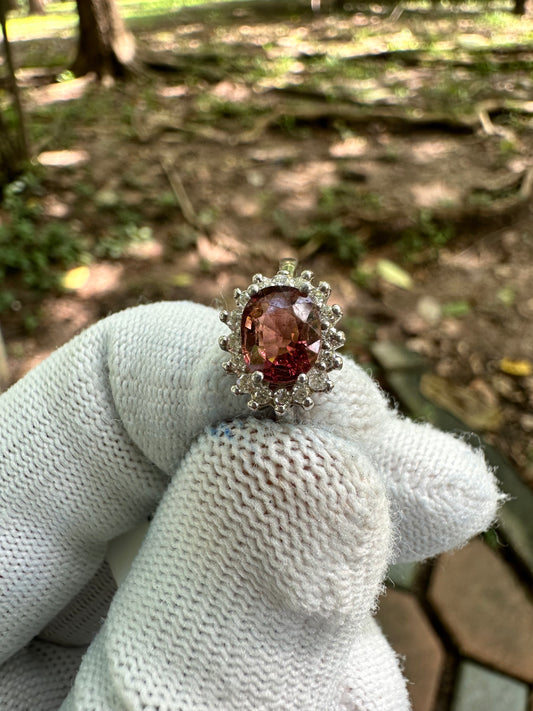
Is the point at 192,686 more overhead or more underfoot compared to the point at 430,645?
more overhead

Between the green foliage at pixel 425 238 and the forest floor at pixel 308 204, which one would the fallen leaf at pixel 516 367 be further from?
the green foliage at pixel 425 238

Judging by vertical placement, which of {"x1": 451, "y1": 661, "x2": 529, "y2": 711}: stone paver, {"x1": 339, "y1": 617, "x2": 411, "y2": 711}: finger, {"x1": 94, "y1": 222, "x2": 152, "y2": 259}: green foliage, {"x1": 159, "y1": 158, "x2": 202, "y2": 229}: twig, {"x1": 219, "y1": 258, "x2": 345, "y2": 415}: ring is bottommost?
{"x1": 451, "y1": 661, "x2": 529, "y2": 711}: stone paver

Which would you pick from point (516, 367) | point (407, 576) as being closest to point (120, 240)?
point (516, 367)

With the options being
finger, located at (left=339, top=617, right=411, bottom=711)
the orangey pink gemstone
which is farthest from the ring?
finger, located at (left=339, top=617, right=411, bottom=711)

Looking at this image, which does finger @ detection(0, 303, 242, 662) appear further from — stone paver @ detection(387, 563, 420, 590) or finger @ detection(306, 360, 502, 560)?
stone paver @ detection(387, 563, 420, 590)

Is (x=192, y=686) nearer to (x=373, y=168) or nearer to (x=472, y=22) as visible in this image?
(x=373, y=168)

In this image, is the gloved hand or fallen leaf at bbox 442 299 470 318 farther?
fallen leaf at bbox 442 299 470 318

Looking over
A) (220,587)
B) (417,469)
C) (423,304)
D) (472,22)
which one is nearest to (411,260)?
(423,304)
